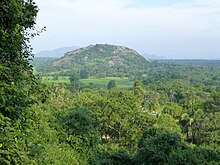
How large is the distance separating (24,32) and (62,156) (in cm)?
470

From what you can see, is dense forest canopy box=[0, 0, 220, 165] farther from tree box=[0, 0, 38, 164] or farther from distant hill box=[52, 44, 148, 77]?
distant hill box=[52, 44, 148, 77]

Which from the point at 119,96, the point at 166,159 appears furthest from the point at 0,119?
the point at 119,96

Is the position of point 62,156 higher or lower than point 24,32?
lower

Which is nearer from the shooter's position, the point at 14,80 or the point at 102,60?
the point at 14,80

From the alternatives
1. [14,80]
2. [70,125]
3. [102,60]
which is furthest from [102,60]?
[14,80]

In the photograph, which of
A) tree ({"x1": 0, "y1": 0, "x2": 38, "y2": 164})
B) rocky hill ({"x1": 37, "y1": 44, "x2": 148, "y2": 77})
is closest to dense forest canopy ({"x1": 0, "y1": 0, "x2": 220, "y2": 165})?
tree ({"x1": 0, "y1": 0, "x2": 38, "y2": 164})

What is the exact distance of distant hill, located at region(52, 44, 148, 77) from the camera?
119000 mm

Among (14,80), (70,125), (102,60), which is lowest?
(70,125)

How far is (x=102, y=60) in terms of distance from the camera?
448 feet

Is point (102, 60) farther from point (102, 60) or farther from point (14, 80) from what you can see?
point (14, 80)

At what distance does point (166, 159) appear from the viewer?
12617 millimetres

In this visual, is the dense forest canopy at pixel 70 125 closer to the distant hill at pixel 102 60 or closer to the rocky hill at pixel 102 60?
the rocky hill at pixel 102 60

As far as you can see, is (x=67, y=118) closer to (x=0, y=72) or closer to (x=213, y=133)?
(x=0, y=72)

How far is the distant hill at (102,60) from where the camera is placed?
390 ft
